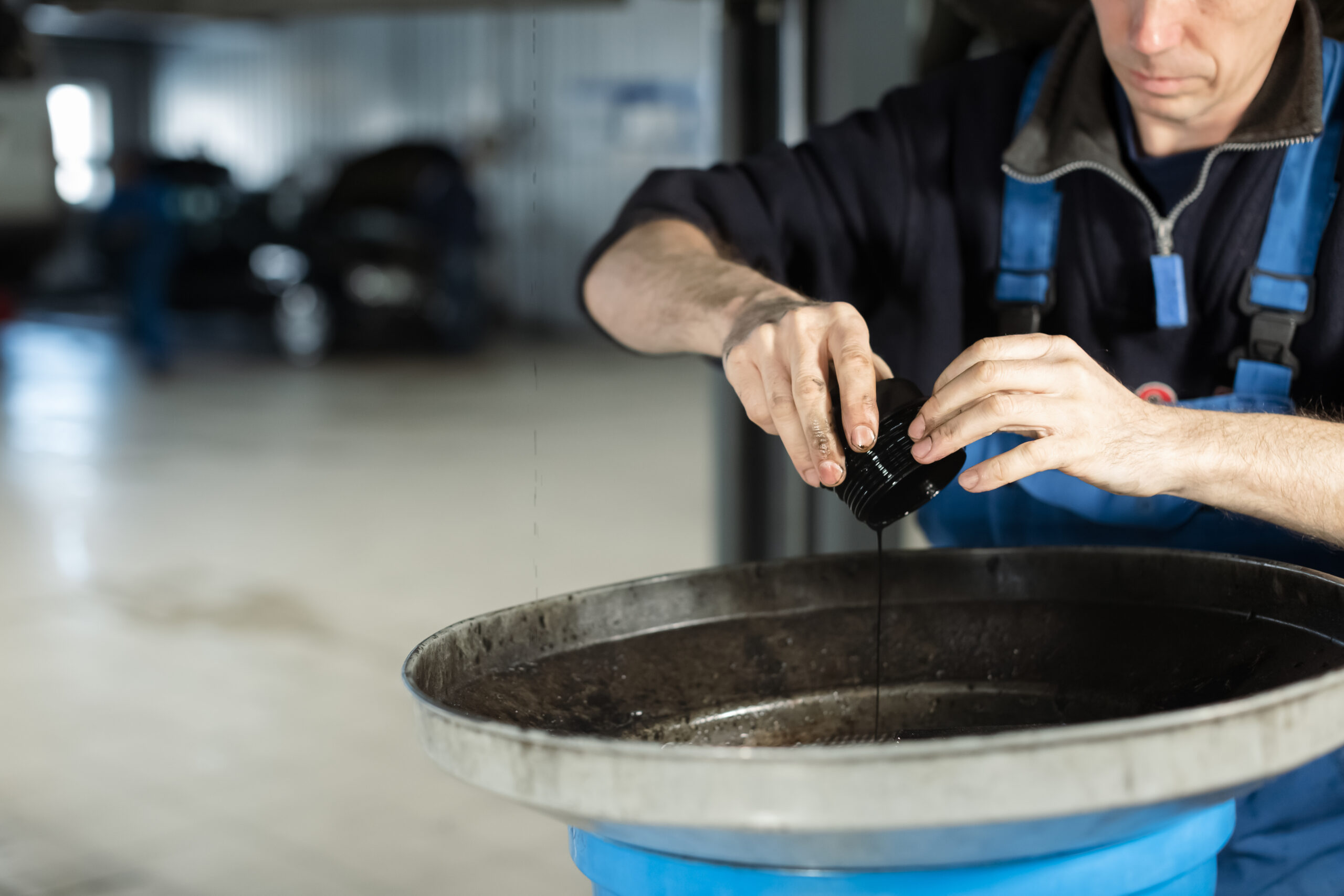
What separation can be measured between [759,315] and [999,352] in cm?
27

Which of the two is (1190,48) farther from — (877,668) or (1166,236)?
(877,668)

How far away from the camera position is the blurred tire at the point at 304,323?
26.8 ft

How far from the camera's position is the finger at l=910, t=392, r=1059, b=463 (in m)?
0.92

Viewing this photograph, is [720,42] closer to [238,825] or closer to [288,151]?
[238,825]

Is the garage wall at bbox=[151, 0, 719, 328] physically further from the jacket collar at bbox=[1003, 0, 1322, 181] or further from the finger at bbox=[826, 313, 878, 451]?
the finger at bbox=[826, 313, 878, 451]

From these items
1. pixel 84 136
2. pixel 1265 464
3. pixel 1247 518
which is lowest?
pixel 1247 518

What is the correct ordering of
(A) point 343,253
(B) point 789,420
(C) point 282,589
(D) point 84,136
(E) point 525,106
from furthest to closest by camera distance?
1. (D) point 84,136
2. (E) point 525,106
3. (A) point 343,253
4. (C) point 282,589
5. (B) point 789,420

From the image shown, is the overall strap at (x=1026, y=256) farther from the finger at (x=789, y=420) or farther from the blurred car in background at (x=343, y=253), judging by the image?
the blurred car in background at (x=343, y=253)

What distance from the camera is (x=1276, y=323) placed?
122 cm

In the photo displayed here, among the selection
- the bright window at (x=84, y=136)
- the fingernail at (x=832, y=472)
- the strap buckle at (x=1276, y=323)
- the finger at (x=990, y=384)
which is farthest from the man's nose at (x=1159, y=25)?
the bright window at (x=84, y=136)

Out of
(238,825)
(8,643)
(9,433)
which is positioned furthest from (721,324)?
(9,433)

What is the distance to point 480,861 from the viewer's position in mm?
2162

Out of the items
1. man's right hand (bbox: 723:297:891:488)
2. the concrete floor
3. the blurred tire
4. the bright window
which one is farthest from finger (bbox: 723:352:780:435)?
the bright window

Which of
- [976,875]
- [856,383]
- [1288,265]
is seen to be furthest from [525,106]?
[976,875]
